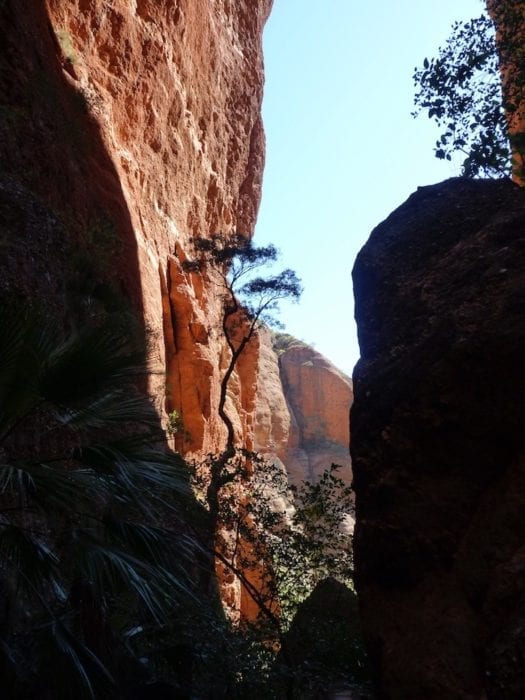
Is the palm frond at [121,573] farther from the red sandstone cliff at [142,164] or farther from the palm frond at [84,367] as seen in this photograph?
the red sandstone cliff at [142,164]

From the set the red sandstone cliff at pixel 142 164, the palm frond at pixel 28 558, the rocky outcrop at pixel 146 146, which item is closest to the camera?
the palm frond at pixel 28 558

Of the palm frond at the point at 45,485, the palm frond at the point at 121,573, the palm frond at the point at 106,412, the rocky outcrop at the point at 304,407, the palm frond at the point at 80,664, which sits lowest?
the palm frond at the point at 80,664

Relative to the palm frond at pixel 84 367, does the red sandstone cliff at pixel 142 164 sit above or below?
above

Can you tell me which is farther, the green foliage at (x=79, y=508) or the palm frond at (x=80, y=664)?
the green foliage at (x=79, y=508)

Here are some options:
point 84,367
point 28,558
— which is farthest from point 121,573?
point 84,367

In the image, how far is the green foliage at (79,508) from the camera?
421 centimetres

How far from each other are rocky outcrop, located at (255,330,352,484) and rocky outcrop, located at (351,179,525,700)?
33230 mm

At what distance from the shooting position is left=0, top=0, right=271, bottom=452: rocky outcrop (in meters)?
10.9

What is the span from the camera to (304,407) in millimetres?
46156

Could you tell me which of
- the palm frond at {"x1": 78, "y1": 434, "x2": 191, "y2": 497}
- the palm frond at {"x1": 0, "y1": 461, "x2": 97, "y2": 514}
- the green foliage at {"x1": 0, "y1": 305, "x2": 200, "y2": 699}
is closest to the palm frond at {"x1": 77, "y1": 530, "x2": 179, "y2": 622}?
the green foliage at {"x1": 0, "y1": 305, "x2": 200, "y2": 699}

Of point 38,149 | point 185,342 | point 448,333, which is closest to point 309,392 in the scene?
point 185,342

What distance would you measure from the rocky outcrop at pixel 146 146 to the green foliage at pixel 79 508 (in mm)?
3151

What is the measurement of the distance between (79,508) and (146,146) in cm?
1377

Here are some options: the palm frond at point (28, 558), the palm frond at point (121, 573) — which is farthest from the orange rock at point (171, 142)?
the palm frond at point (28, 558)
